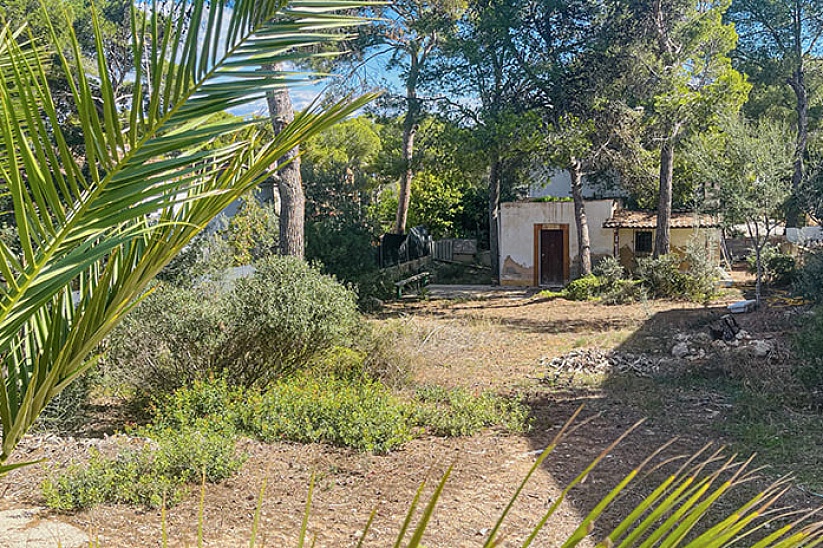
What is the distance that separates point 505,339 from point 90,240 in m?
11.3

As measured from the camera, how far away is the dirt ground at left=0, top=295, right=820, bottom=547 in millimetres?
4309

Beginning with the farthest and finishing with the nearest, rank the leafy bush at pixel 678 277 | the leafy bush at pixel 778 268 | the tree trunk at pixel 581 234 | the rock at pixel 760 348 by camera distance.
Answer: the tree trunk at pixel 581 234, the leafy bush at pixel 778 268, the leafy bush at pixel 678 277, the rock at pixel 760 348

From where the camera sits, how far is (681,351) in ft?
34.4

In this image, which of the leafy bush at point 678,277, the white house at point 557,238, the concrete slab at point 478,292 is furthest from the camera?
the white house at point 557,238

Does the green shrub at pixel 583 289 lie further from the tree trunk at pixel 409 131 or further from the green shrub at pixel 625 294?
the tree trunk at pixel 409 131

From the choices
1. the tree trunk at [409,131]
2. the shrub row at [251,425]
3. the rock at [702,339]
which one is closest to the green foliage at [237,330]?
the shrub row at [251,425]

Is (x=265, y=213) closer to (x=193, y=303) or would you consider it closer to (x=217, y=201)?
(x=193, y=303)

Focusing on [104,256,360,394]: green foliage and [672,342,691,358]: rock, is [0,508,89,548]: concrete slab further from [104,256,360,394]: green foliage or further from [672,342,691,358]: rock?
[672,342,691,358]: rock

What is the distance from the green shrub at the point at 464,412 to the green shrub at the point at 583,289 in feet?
35.2

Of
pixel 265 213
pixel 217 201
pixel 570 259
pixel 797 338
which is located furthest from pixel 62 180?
pixel 570 259

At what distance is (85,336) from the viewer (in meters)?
1.76

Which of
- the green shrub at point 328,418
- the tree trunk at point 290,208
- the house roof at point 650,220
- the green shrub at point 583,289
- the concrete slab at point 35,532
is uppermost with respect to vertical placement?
the tree trunk at point 290,208

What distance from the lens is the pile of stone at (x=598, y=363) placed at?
9.66 meters

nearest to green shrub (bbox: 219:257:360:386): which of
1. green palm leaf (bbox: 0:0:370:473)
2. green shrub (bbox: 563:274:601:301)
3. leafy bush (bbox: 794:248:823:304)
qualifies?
green palm leaf (bbox: 0:0:370:473)
